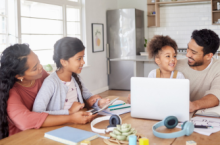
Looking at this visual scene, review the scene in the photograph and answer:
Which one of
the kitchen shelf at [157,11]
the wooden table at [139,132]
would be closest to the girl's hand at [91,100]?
the wooden table at [139,132]

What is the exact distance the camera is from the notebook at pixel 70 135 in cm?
130

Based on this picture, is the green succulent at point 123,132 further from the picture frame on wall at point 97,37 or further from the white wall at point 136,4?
the white wall at point 136,4

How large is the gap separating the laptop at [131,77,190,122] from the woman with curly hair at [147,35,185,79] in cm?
55

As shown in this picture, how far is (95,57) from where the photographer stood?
6125 mm

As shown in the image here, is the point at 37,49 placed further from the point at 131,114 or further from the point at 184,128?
the point at 184,128

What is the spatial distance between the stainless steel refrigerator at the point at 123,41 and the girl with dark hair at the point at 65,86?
4351mm

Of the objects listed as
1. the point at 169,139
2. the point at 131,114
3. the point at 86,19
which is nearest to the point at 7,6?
the point at 86,19

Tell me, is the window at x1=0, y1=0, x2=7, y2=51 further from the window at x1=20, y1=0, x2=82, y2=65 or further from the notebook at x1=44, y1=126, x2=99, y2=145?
the notebook at x1=44, y1=126, x2=99, y2=145

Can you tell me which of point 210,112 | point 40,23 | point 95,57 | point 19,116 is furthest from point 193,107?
point 95,57

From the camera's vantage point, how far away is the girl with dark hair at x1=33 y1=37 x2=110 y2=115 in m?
1.75

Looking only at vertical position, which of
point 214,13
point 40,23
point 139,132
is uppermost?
point 214,13

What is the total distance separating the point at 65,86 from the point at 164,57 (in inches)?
33.1

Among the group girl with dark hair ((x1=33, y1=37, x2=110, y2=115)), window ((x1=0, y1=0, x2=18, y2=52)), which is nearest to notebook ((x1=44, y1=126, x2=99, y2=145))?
girl with dark hair ((x1=33, y1=37, x2=110, y2=115))

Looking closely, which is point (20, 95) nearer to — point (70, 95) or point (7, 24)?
point (70, 95)
